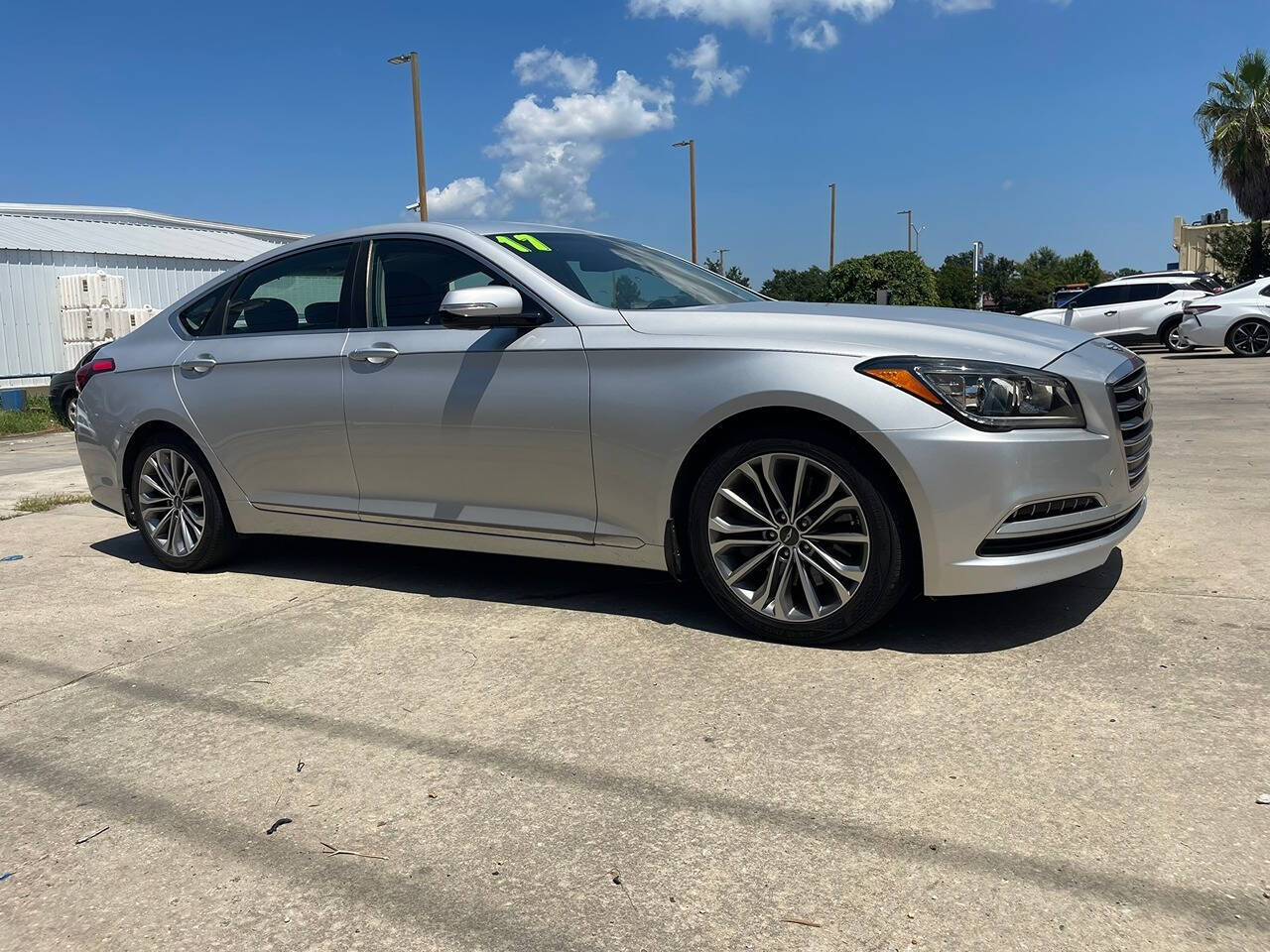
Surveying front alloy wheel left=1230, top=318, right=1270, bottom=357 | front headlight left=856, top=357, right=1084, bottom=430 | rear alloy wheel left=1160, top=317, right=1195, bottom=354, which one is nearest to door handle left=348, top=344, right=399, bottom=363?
front headlight left=856, top=357, right=1084, bottom=430

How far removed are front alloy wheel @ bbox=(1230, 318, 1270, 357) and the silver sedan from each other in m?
14.8

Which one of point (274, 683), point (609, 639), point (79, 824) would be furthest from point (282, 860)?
point (609, 639)

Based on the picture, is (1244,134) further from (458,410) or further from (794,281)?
(458,410)

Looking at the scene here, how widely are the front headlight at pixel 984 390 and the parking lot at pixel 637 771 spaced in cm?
81

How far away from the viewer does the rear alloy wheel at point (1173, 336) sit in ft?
60.1

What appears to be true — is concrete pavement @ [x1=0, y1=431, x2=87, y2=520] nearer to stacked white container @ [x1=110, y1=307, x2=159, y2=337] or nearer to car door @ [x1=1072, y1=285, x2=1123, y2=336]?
stacked white container @ [x1=110, y1=307, x2=159, y2=337]

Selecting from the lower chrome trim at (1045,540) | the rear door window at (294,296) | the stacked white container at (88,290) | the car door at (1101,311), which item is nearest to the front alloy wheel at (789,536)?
the lower chrome trim at (1045,540)

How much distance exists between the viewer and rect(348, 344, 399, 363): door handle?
4.45 metres

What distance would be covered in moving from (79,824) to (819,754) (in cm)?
199

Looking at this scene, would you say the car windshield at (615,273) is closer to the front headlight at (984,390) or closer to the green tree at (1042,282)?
the front headlight at (984,390)

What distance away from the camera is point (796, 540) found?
365 cm

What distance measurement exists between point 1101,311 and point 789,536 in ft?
59.8

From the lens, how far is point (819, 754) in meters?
2.88

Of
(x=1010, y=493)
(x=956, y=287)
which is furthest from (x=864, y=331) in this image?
(x=956, y=287)
